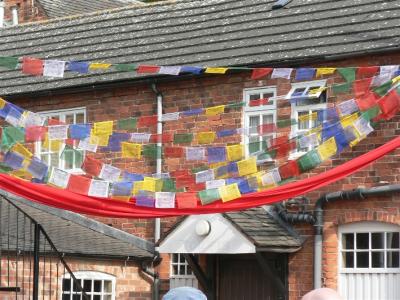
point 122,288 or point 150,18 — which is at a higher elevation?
point 150,18

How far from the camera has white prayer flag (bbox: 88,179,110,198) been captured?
11383 mm

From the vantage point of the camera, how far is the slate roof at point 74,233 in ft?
50.2

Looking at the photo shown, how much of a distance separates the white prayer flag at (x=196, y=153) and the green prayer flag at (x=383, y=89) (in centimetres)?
204

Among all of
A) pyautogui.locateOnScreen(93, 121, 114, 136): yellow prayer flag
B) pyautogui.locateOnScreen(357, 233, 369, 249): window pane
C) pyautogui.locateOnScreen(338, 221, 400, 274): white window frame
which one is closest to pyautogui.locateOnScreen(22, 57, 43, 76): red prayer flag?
pyautogui.locateOnScreen(93, 121, 114, 136): yellow prayer flag

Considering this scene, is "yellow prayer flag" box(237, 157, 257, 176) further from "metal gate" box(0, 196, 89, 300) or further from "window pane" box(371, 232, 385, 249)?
"window pane" box(371, 232, 385, 249)

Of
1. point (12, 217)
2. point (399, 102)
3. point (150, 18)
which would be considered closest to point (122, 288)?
point (12, 217)

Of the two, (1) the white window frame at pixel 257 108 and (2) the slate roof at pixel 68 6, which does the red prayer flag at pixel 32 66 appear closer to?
(1) the white window frame at pixel 257 108

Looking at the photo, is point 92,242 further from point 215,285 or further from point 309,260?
point 309,260

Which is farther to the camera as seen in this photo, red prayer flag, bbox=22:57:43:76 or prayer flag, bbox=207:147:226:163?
prayer flag, bbox=207:147:226:163

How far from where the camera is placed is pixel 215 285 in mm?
17812

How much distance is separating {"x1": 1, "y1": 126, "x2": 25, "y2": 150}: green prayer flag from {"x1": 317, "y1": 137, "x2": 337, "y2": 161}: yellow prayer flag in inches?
121

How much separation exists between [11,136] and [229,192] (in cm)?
237

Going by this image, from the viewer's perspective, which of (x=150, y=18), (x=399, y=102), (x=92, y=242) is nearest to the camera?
(x=399, y=102)

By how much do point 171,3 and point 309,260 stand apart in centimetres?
588
